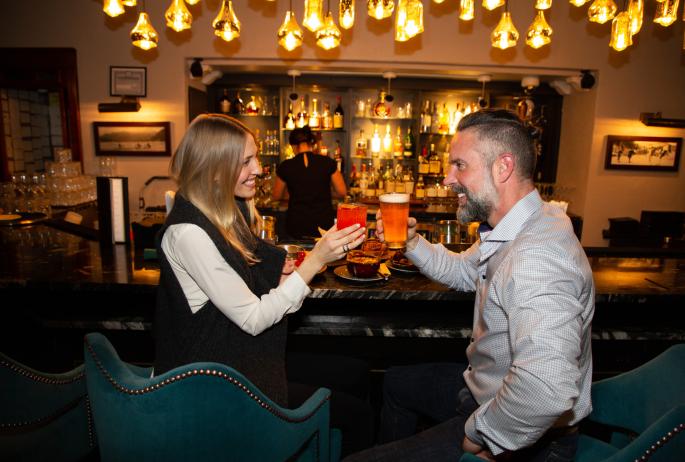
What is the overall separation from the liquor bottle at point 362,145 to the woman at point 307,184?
1.54 m

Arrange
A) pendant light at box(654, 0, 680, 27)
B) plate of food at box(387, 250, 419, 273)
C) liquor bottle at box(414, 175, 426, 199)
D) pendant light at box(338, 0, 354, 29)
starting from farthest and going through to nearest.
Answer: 1. liquor bottle at box(414, 175, 426, 199)
2. pendant light at box(338, 0, 354, 29)
3. pendant light at box(654, 0, 680, 27)
4. plate of food at box(387, 250, 419, 273)

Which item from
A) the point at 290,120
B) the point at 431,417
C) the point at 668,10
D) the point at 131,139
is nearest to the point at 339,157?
the point at 290,120

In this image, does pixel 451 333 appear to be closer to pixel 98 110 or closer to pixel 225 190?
pixel 225 190

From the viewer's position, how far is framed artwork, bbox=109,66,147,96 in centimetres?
521

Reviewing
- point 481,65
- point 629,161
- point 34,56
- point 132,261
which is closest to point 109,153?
point 34,56

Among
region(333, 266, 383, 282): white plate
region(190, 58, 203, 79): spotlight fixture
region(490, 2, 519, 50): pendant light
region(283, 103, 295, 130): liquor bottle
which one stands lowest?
region(333, 266, 383, 282): white plate

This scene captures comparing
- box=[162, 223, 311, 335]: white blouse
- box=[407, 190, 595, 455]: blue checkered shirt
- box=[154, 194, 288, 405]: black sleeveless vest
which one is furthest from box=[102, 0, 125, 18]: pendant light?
box=[407, 190, 595, 455]: blue checkered shirt

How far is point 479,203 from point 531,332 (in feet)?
1.82

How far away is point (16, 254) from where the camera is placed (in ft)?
8.57

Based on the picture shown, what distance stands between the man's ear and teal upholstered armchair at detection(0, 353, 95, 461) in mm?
1545

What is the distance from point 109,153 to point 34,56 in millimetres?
1320

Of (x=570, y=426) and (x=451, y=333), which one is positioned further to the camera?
(x=451, y=333)

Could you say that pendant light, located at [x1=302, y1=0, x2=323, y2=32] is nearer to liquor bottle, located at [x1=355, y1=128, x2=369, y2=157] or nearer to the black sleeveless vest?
the black sleeveless vest

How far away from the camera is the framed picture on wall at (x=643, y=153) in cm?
542
